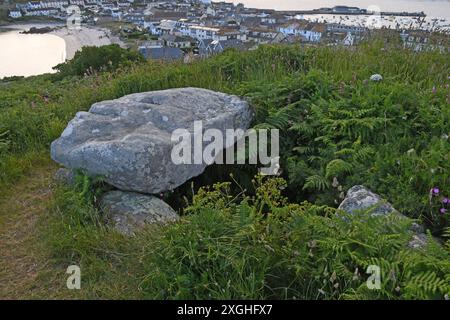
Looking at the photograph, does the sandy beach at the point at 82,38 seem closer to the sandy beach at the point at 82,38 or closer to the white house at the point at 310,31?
the sandy beach at the point at 82,38

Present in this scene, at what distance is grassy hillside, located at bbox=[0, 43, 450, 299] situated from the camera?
2836 millimetres

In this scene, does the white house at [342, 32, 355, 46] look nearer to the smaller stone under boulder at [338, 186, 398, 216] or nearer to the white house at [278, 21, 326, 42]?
the white house at [278, 21, 326, 42]

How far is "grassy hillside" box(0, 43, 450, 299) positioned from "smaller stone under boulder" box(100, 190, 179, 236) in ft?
0.71

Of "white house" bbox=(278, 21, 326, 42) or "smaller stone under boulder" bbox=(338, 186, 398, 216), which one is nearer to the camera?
"smaller stone under boulder" bbox=(338, 186, 398, 216)

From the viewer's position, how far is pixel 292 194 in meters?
4.85

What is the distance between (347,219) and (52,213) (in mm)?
3131

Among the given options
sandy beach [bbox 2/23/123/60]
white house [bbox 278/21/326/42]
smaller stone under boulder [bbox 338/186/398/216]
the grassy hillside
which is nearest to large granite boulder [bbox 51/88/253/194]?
the grassy hillside

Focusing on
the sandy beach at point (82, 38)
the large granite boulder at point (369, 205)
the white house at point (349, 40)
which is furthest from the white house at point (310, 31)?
the sandy beach at point (82, 38)

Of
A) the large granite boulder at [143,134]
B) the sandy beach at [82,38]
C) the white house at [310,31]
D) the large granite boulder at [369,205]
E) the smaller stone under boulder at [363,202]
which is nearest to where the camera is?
the large granite boulder at [369,205]

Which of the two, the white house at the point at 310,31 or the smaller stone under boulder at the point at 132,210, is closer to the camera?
the smaller stone under boulder at the point at 132,210

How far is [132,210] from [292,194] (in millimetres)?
1916

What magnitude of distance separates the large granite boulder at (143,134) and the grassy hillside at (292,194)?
339mm

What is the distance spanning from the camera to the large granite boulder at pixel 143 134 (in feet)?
14.5
